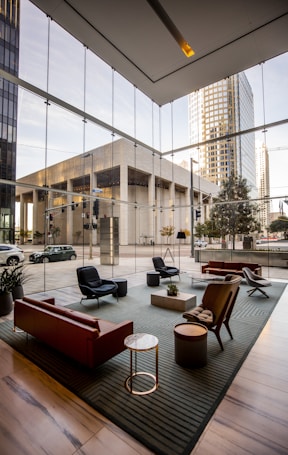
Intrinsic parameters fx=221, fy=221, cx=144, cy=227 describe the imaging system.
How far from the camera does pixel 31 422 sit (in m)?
2.10

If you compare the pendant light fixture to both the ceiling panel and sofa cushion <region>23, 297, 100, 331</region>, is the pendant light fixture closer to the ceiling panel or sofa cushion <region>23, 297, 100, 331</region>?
the ceiling panel

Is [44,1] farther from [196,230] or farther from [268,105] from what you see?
[196,230]

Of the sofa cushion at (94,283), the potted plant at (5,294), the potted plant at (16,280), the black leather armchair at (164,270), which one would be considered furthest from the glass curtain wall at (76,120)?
the black leather armchair at (164,270)

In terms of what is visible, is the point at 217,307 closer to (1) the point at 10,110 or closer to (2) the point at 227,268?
(2) the point at 227,268

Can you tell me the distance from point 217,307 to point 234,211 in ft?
33.4

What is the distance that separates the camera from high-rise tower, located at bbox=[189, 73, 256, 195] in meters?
9.40

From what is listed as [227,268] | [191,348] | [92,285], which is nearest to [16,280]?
[92,285]

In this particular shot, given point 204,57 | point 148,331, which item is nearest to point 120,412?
point 148,331

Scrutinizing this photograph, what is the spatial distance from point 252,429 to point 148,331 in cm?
231

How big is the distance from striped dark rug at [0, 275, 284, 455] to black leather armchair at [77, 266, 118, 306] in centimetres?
125

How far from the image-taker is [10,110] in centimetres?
606

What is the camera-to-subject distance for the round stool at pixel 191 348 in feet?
9.56

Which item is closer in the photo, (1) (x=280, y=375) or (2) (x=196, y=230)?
(1) (x=280, y=375)

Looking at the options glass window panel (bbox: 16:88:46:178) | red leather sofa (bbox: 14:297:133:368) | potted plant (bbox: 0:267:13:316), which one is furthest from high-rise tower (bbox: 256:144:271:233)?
potted plant (bbox: 0:267:13:316)
